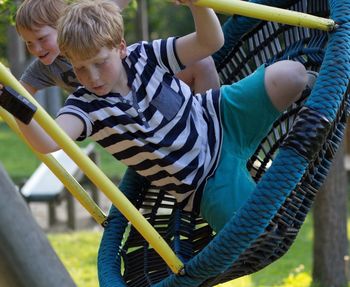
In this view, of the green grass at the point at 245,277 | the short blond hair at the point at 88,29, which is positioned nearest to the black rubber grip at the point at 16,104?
the short blond hair at the point at 88,29

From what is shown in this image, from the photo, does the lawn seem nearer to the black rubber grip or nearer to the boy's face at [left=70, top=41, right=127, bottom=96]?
the boy's face at [left=70, top=41, right=127, bottom=96]

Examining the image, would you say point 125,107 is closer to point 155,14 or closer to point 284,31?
point 284,31

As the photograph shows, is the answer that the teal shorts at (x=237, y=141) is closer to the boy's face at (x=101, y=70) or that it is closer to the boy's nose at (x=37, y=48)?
the boy's face at (x=101, y=70)

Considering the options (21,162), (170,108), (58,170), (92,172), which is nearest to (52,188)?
(21,162)

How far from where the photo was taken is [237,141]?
2760 mm

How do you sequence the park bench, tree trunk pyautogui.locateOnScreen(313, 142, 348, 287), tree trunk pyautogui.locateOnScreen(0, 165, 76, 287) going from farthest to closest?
the park bench → tree trunk pyautogui.locateOnScreen(313, 142, 348, 287) → tree trunk pyautogui.locateOnScreen(0, 165, 76, 287)

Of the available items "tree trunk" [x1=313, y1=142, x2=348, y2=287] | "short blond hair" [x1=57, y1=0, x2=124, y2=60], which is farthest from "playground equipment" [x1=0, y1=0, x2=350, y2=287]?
"tree trunk" [x1=313, y1=142, x2=348, y2=287]

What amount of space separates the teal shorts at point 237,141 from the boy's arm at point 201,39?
0.44 ft

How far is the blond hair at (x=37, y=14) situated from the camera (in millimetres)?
2912

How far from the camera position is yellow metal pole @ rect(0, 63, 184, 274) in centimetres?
223

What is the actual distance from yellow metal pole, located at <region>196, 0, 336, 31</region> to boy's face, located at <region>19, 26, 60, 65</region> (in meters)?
0.72

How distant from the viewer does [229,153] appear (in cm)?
275

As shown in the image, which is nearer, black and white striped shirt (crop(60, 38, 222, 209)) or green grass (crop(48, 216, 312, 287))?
black and white striped shirt (crop(60, 38, 222, 209))

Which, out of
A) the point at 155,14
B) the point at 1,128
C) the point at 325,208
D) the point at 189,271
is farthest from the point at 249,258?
the point at 155,14
